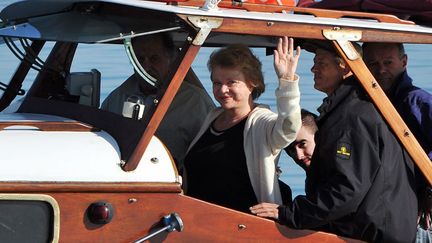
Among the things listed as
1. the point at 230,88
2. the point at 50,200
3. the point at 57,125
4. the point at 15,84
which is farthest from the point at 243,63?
the point at 15,84

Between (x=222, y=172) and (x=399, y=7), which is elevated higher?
(x=399, y=7)

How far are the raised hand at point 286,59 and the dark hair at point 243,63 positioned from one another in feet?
1.24

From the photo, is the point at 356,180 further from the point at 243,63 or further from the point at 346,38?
the point at 243,63

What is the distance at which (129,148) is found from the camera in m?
5.41

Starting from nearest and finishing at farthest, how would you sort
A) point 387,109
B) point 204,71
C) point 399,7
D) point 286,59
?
1. point 286,59
2. point 387,109
3. point 399,7
4. point 204,71

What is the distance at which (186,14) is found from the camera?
17.5 ft

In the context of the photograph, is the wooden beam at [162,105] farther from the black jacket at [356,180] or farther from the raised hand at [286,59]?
the black jacket at [356,180]

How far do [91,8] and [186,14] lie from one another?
62cm

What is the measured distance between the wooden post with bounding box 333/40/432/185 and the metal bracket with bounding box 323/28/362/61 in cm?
1

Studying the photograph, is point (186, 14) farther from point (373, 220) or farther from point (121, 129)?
point (373, 220)

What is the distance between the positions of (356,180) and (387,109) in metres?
0.36

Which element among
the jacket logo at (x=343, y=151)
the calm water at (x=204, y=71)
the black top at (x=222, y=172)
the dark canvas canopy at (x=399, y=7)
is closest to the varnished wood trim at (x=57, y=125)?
the black top at (x=222, y=172)

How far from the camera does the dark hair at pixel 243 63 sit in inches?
232

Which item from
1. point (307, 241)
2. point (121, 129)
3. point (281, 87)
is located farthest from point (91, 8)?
point (307, 241)
